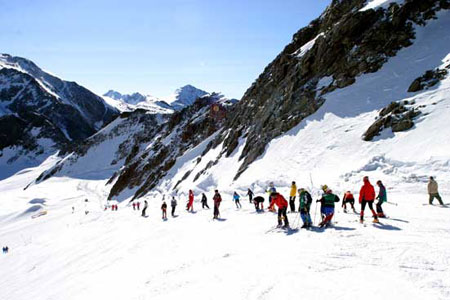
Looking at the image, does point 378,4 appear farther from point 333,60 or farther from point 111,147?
point 111,147

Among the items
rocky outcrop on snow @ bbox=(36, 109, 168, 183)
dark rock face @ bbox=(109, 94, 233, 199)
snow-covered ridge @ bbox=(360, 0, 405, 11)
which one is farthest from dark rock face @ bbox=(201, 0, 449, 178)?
rocky outcrop on snow @ bbox=(36, 109, 168, 183)

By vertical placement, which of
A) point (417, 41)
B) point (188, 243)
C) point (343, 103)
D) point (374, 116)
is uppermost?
point (417, 41)

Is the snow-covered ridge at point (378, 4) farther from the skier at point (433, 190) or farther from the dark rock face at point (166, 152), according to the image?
the dark rock face at point (166, 152)

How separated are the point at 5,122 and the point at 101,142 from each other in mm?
100320

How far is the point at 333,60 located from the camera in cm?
2983

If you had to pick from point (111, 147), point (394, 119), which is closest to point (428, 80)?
point (394, 119)

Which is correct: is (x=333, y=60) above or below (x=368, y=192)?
above

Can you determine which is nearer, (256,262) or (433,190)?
(256,262)

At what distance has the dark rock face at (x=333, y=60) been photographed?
88.4 feet

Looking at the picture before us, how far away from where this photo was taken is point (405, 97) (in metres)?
21.6

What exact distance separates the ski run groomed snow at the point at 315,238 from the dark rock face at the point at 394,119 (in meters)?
0.59

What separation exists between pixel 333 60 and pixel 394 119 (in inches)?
489

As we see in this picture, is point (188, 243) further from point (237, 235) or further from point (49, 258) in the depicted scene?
point (49, 258)

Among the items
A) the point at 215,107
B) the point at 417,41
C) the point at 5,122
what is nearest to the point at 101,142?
the point at 215,107
